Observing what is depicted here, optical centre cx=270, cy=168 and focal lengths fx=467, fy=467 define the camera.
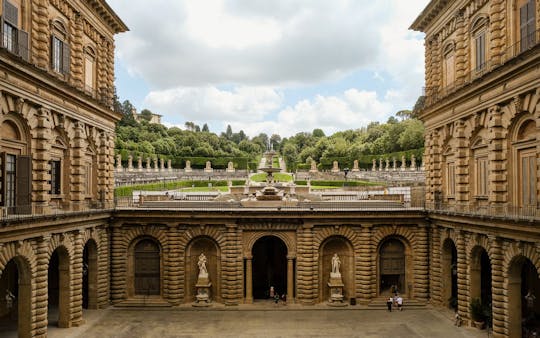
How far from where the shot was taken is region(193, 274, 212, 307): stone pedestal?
29.5 metres

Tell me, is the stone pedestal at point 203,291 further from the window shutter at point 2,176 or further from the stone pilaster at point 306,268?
the window shutter at point 2,176

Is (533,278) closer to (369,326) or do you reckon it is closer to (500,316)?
(500,316)

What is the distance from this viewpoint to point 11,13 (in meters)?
21.0

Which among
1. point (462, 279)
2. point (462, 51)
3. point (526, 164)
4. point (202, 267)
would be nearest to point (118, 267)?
point (202, 267)

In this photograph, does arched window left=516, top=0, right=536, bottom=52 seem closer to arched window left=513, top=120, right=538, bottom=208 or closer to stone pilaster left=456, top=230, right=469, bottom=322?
arched window left=513, top=120, right=538, bottom=208

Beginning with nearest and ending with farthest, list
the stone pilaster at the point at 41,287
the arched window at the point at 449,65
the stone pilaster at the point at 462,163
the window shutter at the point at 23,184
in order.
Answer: the window shutter at the point at 23,184 < the stone pilaster at the point at 41,287 < the stone pilaster at the point at 462,163 < the arched window at the point at 449,65

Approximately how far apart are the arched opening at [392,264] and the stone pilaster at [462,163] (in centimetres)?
569

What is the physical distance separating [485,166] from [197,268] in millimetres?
18421

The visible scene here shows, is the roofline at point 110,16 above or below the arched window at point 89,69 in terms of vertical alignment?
above

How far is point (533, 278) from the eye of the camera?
81.1 ft

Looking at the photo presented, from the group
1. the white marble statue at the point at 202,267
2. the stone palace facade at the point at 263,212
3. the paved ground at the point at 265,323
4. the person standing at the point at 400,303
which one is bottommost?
the paved ground at the point at 265,323

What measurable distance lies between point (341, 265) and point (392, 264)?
3.36 meters

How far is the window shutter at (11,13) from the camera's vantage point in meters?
20.6

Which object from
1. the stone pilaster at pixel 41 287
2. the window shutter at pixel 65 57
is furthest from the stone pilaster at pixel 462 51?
the stone pilaster at pixel 41 287
